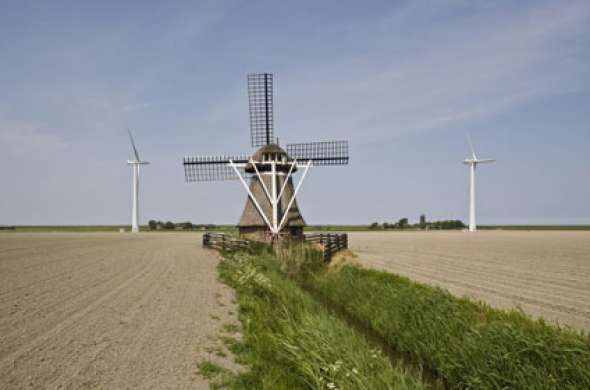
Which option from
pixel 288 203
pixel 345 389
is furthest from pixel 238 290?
pixel 288 203

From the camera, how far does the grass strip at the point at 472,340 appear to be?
20.6ft

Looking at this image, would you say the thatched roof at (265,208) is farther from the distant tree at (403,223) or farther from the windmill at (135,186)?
the distant tree at (403,223)

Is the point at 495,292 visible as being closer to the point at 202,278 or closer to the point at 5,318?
the point at 202,278

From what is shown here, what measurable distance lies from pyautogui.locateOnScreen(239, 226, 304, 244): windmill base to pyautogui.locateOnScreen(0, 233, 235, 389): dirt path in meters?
10.9

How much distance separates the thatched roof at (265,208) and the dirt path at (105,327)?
1207 cm

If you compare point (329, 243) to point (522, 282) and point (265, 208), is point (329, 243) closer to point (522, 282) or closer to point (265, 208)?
point (265, 208)

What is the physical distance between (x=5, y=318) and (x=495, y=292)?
48.2ft

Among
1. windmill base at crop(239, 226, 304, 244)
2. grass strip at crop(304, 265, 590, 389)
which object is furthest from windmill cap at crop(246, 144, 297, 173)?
grass strip at crop(304, 265, 590, 389)

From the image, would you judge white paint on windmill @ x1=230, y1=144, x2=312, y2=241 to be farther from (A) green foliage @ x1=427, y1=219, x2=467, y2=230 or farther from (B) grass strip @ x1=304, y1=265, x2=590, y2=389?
(A) green foliage @ x1=427, y1=219, x2=467, y2=230

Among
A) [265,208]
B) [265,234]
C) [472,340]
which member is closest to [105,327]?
[472,340]

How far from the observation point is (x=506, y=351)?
696 centimetres

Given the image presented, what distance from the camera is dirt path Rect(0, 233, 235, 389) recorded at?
6.55 metres

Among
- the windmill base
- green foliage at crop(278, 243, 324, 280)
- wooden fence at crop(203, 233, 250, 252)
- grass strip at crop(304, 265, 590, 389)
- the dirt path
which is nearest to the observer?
grass strip at crop(304, 265, 590, 389)

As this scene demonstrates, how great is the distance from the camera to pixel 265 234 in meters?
27.4
